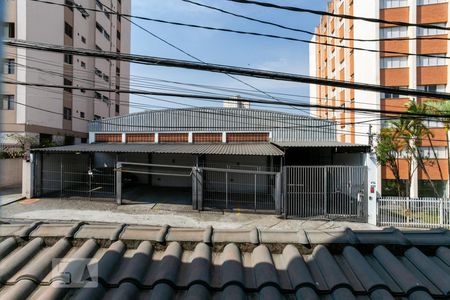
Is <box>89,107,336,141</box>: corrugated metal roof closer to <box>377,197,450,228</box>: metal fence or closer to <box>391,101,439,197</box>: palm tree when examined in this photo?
<box>391,101,439,197</box>: palm tree

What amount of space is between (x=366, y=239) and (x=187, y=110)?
18416mm

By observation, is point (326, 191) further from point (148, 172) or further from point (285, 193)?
point (148, 172)

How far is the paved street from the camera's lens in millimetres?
11766

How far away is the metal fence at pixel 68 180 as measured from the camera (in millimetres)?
16141

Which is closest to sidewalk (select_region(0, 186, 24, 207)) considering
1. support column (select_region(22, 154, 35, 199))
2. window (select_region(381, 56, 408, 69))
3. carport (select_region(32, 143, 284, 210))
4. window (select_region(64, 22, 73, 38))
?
support column (select_region(22, 154, 35, 199))

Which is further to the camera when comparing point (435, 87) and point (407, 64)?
point (407, 64)

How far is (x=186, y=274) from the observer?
7.59ft

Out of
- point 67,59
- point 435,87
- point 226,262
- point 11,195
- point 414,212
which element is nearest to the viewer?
point 226,262

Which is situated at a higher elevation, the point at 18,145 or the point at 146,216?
the point at 18,145

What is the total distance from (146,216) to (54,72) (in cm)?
1636

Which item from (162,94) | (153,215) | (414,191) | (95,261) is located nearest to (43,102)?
(153,215)

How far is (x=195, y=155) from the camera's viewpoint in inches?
626

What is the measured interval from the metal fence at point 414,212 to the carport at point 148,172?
5.50m

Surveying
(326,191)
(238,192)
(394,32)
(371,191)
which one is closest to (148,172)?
(238,192)
